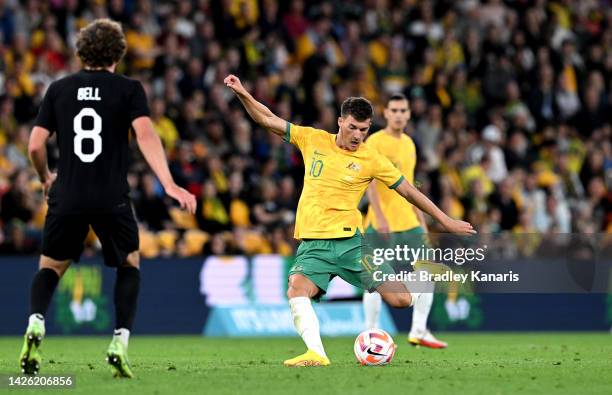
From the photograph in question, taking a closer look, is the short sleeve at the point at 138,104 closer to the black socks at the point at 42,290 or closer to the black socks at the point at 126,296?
the black socks at the point at 126,296

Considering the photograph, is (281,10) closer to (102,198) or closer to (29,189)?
(29,189)

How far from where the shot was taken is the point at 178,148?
720 inches

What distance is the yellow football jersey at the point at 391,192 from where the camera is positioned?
12.7 m

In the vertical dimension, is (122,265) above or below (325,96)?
below

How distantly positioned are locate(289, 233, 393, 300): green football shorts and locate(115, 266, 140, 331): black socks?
200 cm

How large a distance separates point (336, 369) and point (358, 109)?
6.82 ft

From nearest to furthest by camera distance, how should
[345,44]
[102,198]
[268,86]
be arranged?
[102,198] → [268,86] → [345,44]

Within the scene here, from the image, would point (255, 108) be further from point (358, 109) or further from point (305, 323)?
point (305, 323)

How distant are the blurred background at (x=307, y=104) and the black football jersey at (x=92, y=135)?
8300 millimetres

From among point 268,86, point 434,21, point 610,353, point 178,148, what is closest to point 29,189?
point 178,148

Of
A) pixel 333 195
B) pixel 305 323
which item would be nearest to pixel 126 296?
pixel 305 323

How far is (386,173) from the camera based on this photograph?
9.98 metres

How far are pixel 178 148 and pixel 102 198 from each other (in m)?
10.3

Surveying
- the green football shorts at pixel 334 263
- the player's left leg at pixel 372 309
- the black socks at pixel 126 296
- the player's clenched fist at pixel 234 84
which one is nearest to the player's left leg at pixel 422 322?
the player's left leg at pixel 372 309
